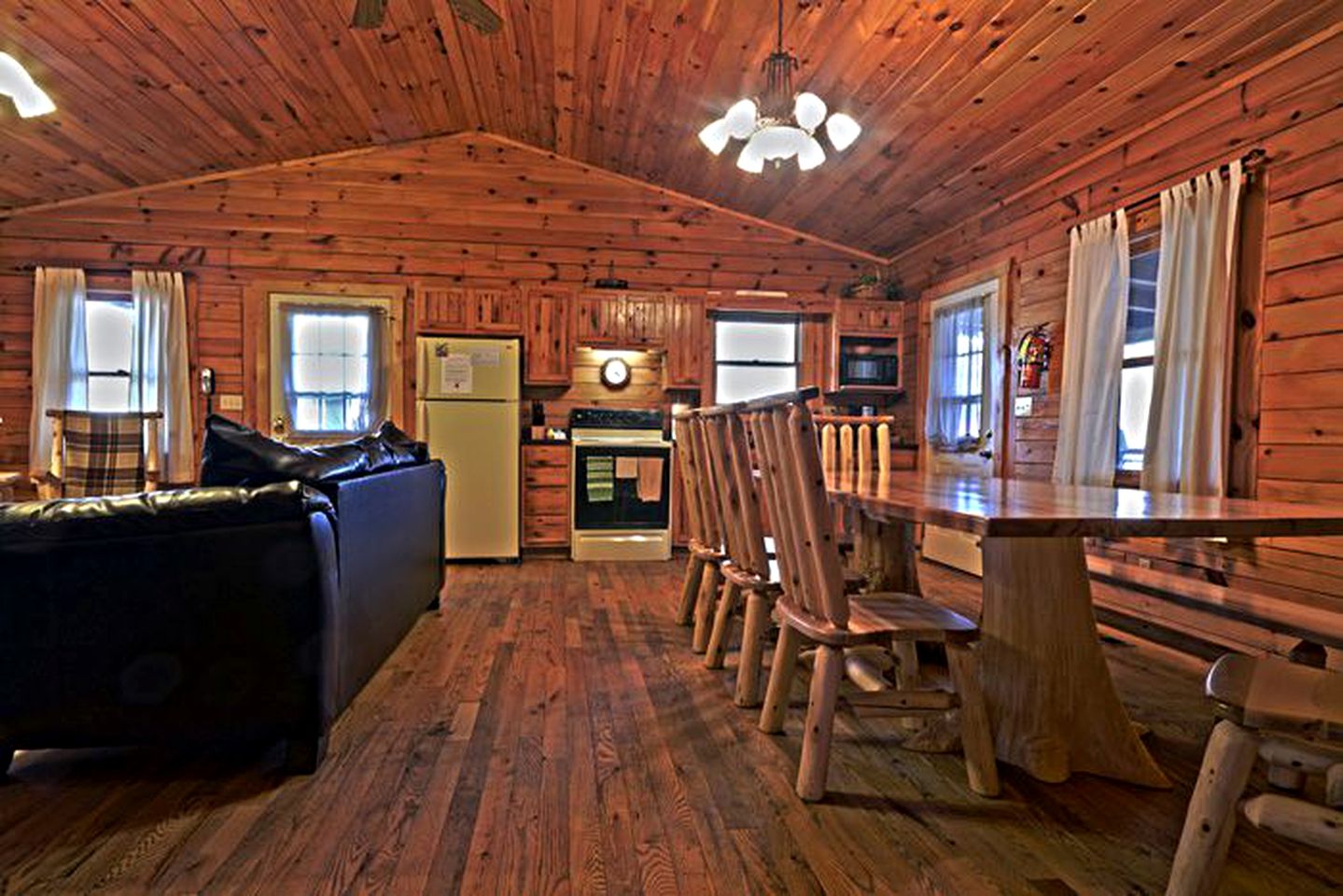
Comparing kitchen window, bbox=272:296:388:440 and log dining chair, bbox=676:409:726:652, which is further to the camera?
kitchen window, bbox=272:296:388:440

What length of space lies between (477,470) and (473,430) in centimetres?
29

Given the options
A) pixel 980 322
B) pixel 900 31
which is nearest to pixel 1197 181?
pixel 900 31

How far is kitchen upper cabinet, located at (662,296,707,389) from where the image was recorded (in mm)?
5652

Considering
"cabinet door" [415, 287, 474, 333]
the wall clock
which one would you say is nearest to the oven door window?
the wall clock

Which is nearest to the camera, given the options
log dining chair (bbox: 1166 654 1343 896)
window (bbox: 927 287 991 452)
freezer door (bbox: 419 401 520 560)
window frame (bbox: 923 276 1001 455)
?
log dining chair (bbox: 1166 654 1343 896)

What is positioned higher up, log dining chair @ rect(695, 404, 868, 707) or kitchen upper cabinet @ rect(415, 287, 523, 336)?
kitchen upper cabinet @ rect(415, 287, 523, 336)

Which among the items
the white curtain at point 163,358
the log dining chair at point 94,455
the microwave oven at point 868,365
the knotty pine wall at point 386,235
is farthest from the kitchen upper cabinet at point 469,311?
the microwave oven at point 868,365

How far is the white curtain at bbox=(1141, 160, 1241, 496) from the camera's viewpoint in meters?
2.99

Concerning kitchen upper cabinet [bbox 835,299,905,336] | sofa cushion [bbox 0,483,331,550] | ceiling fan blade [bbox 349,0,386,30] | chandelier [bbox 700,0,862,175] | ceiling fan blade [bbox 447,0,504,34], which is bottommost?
sofa cushion [bbox 0,483,331,550]

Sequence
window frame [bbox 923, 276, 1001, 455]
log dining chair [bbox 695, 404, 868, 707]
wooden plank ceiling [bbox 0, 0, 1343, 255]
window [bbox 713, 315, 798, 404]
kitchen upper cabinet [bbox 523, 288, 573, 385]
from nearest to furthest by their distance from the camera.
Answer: log dining chair [bbox 695, 404, 868, 707] → wooden plank ceiling [bbox 0, 0, 1343, 255] → window frame [bbox 923, 276, 1001, 455] → kitchen upper cabinet [bbox 523, 288, 573, 385] → window [bbox 713, 315, 798, 404]

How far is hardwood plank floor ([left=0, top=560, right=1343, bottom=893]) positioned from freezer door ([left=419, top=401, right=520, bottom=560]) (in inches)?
106

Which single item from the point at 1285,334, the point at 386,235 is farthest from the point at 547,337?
the point at 1285,334

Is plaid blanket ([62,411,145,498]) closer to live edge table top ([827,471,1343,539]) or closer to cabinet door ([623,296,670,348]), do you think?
cabinet door ([623,296,670,348])

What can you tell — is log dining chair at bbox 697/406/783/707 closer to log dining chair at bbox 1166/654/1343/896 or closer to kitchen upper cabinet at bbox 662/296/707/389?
log dining chair at bbox 1166/654/1343/896
